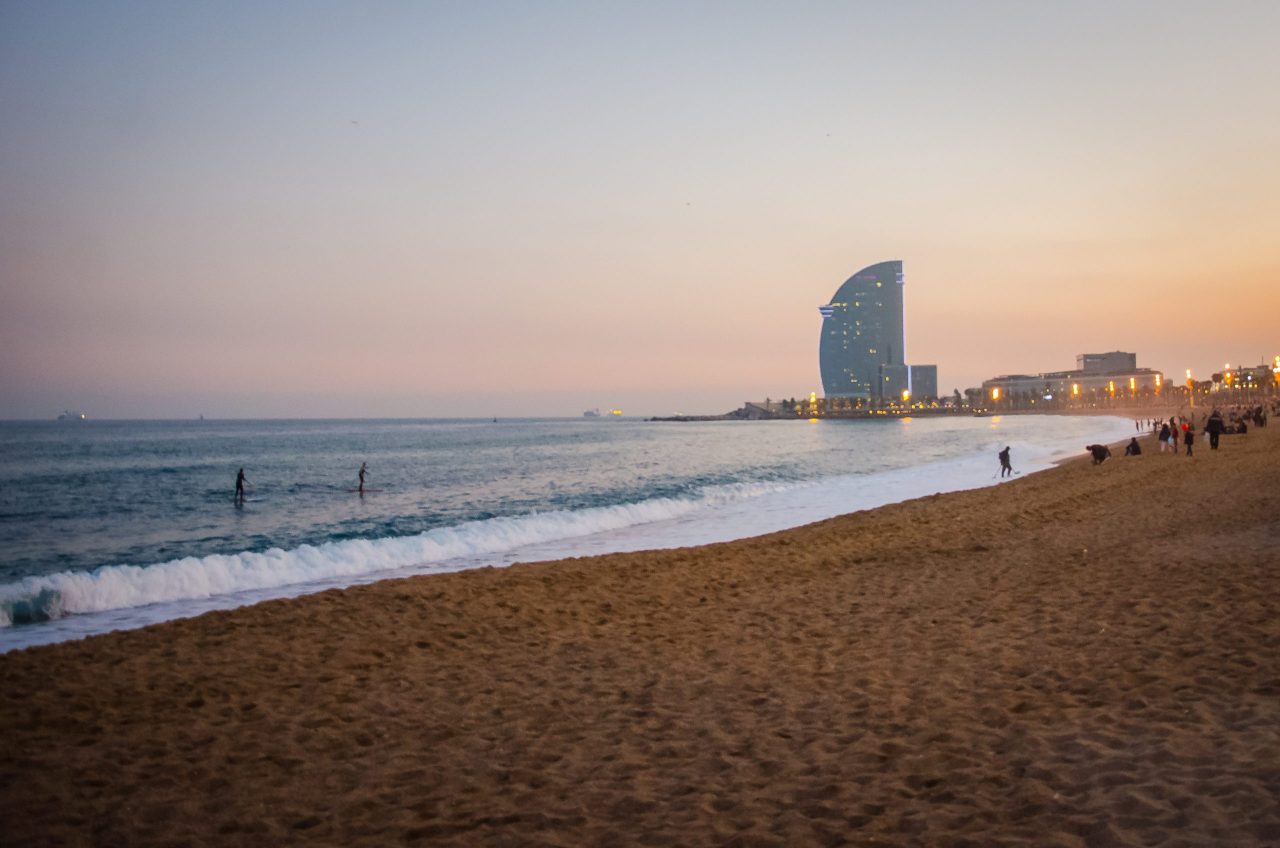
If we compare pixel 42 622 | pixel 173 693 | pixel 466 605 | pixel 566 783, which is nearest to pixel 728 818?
pixel 566 783

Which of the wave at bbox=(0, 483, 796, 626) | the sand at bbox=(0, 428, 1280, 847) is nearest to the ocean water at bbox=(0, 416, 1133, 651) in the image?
the wave at bbox=(0, 483, 796, 626)


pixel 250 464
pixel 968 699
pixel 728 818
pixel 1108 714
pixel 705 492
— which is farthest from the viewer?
pixel 250 464

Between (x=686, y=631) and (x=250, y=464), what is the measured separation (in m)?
45.3

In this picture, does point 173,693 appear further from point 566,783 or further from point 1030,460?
point 1030,460

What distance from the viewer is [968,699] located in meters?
4.84

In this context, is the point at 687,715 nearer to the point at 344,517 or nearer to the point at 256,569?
the point at 256,569

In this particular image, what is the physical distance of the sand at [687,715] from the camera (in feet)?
11.3

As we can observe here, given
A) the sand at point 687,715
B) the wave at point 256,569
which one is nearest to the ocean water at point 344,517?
the wave at point 256,569

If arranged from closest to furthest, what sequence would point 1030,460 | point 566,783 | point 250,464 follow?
point 566,783 < point 1030,460 < point 250,464

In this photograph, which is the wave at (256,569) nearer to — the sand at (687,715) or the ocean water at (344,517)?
the ocean water at (344,517)

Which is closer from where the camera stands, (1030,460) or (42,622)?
(42,622)

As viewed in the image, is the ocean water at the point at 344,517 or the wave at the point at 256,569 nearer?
the wave at the point at 256,569

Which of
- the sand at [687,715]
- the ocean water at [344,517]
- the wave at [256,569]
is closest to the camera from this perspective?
the sand at [687,715]

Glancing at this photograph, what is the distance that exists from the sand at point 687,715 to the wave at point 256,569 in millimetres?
3327
